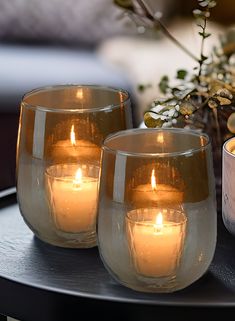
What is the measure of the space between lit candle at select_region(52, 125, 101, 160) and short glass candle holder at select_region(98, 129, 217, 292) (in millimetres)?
82

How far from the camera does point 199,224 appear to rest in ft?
2.70

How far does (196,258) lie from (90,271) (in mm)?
118

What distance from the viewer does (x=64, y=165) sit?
0.93 metres

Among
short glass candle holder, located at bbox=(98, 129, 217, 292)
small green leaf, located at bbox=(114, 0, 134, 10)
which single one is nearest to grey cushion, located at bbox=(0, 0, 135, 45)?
small green leaf, located at bbox=(114, 0, 134, 10)

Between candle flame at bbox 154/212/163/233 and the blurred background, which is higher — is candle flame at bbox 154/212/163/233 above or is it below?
above

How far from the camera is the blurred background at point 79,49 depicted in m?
2.33

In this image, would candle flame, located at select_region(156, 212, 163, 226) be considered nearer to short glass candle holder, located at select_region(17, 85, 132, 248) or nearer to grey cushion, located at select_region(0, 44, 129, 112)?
short glass candle holder, located at select_region(17, 85, 132, 248)

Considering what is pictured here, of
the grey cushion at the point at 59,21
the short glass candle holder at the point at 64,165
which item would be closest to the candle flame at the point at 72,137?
the short glass candle holder at the point at 64,165

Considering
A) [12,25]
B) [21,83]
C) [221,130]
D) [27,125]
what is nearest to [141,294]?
[27,125]

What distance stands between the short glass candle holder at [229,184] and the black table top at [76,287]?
0.03 m

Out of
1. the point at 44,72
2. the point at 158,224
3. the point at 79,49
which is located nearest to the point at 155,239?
the point at 158,224

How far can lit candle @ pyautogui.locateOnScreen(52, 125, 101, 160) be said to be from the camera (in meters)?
0.92

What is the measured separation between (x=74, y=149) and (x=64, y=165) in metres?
0.02

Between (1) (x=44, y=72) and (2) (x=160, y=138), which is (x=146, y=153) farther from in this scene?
(1) (x=44, y=72)
